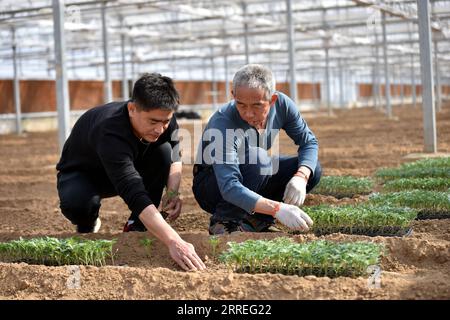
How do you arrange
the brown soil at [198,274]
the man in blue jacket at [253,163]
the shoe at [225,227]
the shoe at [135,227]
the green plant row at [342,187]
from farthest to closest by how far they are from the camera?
the green plant row at [342,187]
the shoe at [135,227]
the shoe at [225,227]
the man in blue jacket at [253,163]
the brown soil at [198,274]

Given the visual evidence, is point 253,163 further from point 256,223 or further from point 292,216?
point 292,216

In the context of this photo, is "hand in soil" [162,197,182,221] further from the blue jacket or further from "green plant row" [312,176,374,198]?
"green plant row" [312,176,374,198]

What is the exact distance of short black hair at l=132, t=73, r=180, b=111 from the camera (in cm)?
425

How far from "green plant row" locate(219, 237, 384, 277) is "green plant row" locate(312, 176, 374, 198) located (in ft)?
9.21

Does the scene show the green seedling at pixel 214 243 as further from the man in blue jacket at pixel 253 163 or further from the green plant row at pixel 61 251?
the green plant row at pixel 61 251

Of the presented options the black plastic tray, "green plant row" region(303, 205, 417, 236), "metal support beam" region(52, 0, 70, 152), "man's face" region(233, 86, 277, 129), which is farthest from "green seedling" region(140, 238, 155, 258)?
"metal support beam" region(52, 0, 70, 152)

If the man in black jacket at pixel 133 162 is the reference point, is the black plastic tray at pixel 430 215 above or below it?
below

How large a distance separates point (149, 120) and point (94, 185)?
1302mm

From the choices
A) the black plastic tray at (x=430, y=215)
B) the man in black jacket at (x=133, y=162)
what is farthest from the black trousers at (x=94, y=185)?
the black plastic tray at (x=430, y=215)

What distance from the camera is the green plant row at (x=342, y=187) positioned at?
6.92m

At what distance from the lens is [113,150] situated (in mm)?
4461

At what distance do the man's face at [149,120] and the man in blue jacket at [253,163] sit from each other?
53 centimetres
